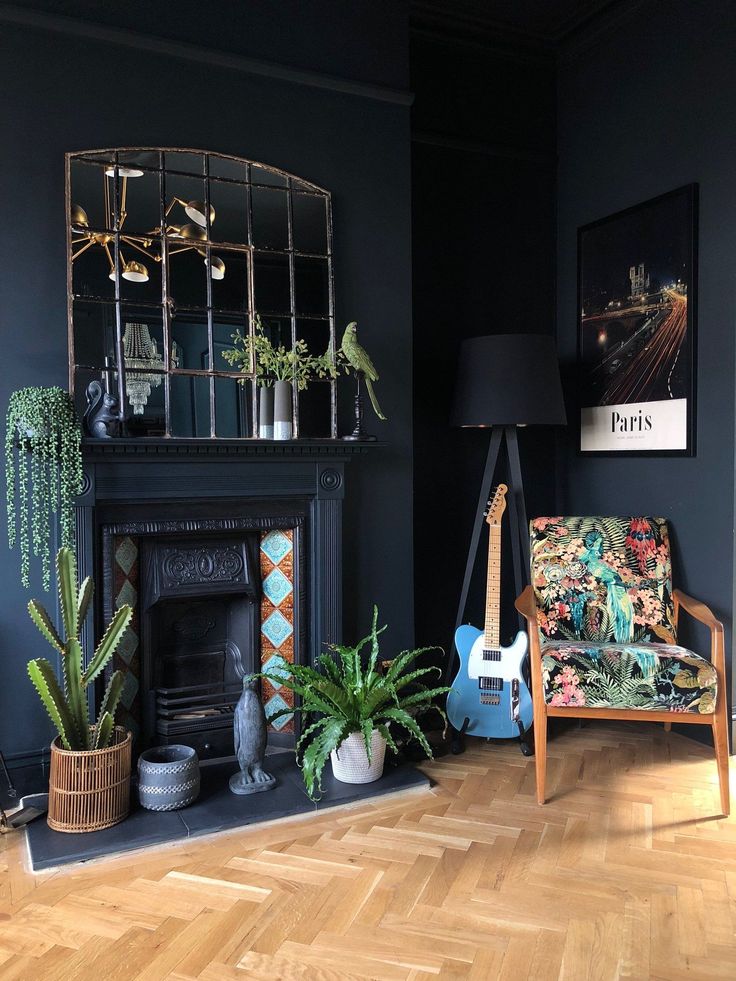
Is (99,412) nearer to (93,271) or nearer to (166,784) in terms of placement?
(93,271)

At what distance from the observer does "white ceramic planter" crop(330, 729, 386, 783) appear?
2.90m

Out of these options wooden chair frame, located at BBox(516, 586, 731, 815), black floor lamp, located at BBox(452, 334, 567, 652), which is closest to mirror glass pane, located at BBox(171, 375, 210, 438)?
black floor lamp, located at BBox(452, 334, 567, 652)

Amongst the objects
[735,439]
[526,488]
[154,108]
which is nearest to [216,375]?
[154,108]

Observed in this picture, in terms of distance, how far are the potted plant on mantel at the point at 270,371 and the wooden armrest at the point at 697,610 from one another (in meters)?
1.71

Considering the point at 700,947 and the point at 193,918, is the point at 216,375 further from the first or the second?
the point at 700,947

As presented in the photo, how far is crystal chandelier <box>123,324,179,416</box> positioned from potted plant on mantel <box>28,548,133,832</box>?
2.18 ft

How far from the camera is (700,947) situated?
199 centimetres

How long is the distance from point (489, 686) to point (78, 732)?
1.62 meters

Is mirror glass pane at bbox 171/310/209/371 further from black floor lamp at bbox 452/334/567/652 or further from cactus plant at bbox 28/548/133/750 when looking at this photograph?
black floor lamp at bbox 452/334/567/652

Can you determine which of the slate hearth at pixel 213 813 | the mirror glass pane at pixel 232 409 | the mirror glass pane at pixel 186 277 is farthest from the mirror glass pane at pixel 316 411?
the slate hearth at pixel 213 813

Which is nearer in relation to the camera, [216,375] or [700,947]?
[700,947]

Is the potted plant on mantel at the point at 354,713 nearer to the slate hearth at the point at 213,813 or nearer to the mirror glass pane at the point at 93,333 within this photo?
the slate hearth at the point at 213,813

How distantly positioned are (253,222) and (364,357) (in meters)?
0.70

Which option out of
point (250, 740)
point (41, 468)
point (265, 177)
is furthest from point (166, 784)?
point (265, 177)
